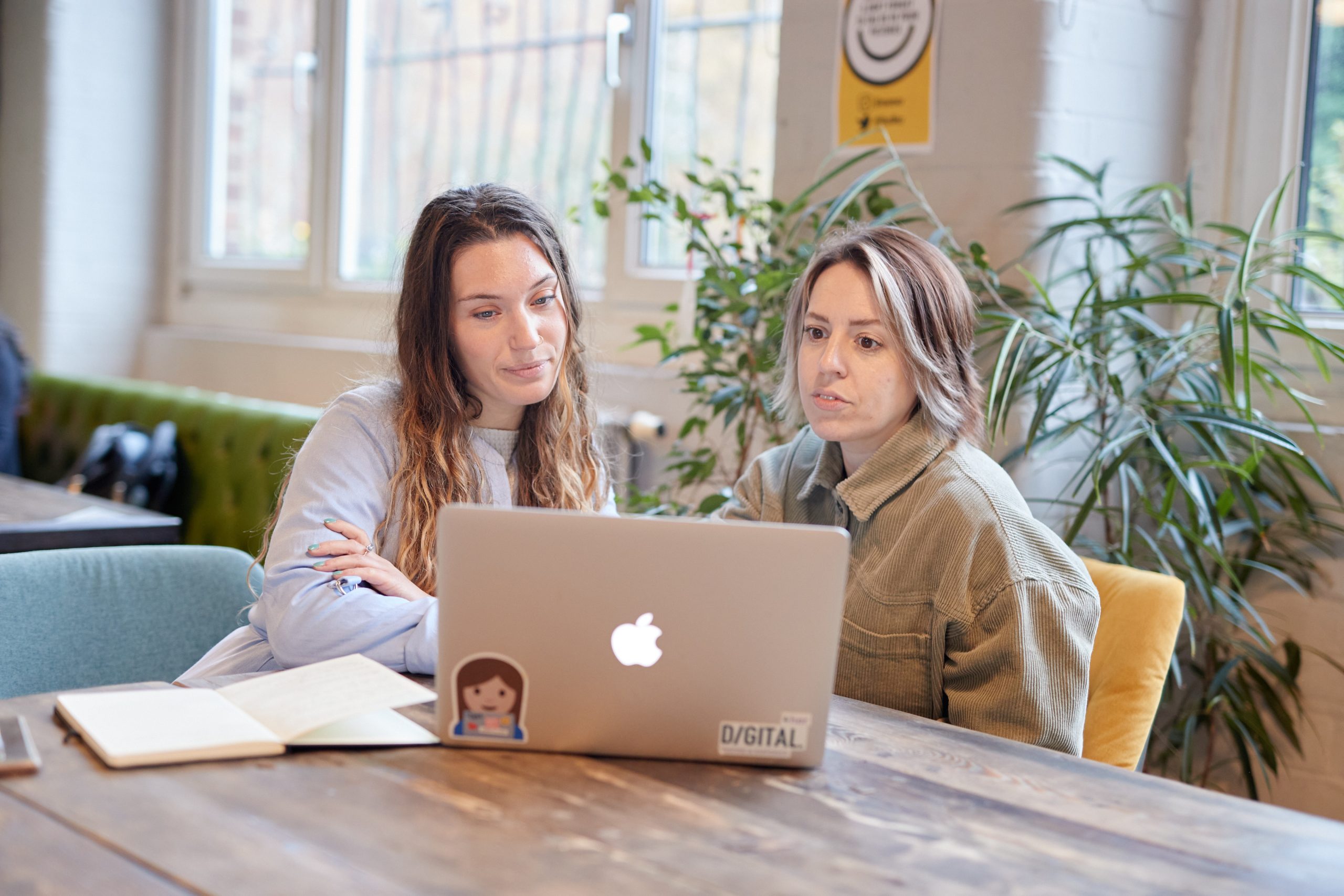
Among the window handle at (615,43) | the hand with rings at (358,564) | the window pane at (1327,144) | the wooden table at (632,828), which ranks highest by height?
the window handle at (615,43)

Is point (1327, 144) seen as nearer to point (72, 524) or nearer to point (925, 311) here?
point (925, 311)

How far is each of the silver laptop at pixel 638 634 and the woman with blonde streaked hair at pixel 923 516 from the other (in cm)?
40

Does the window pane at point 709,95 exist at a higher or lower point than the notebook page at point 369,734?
higher

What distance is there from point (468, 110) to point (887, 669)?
2.70 meters

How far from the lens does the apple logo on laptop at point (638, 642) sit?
107 cm

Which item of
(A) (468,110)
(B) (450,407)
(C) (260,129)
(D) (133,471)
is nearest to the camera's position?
(B) (450,407)

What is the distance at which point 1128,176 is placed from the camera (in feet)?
7.75

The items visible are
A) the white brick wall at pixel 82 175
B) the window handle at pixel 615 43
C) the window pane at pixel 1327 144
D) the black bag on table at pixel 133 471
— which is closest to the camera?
the window pane at pixel 1327 144

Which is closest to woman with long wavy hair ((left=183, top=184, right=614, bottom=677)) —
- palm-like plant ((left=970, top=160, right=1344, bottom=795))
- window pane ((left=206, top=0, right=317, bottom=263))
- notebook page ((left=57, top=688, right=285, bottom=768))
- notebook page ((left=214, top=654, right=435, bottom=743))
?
notebook page ((left=214, top=654, right=435, bottom=743))

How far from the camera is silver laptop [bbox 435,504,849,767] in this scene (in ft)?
3.45

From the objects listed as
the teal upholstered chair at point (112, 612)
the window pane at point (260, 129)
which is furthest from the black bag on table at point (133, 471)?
the teal upholstered chair at point (112, 612)

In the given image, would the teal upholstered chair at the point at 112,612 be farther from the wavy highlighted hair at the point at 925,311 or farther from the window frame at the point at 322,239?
the window frame at the point at 322,239

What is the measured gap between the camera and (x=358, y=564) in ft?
4.76

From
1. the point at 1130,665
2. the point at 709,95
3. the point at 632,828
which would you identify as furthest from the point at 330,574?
the point at 709,95
